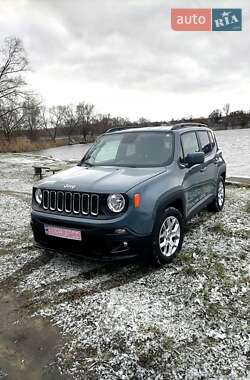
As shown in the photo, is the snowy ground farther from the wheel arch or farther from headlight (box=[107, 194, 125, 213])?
headlight (box=[107, 194, 125, 213])

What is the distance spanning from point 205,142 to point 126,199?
2.99 metres

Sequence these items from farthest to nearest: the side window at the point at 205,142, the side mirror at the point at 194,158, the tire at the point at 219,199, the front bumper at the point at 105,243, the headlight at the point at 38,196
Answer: the tire at the point at 219,199
the side window at the point at 205,142
the side mirror at the point at 194,158
the headlight at the point at 38,196
the front bumper at the point at 105,243

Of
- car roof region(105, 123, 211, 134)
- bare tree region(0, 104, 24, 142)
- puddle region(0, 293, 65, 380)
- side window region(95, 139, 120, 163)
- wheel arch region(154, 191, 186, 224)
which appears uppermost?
bare tree region(0, 104, 24, 142)

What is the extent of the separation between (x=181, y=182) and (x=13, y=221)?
3.90m

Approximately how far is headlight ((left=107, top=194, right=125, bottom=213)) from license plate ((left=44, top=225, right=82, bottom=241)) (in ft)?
1.60

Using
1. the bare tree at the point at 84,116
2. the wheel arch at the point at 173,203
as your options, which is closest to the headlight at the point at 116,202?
the wheel arch at the point at 173,203

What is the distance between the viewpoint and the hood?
349 centimetres

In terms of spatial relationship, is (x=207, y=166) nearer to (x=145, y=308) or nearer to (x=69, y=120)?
(x=145, y=308)

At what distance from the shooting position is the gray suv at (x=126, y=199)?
340 cm

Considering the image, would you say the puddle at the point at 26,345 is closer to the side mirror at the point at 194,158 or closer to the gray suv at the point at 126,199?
the gray suv at the point at 126,199

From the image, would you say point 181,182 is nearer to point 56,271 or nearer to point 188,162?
point 188,162

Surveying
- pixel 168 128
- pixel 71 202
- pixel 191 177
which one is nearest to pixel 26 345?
pixel 71 202

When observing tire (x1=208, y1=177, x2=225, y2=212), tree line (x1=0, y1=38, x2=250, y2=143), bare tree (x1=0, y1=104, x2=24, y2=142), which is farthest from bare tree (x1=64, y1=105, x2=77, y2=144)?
tire (x1=208, y1=177, x2=225, y2=212)

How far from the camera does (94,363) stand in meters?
2.42
